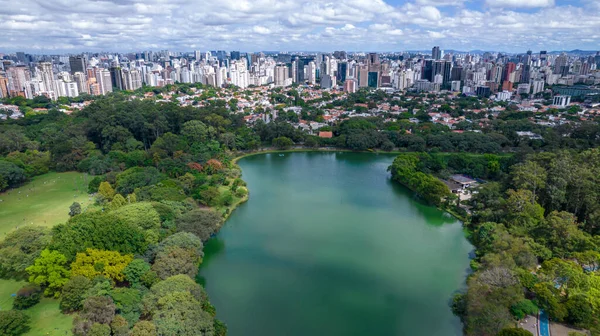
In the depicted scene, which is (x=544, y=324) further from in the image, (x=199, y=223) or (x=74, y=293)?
(x=74, y=293)

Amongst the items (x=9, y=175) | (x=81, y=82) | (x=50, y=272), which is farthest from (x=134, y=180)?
(x=81, y=82)

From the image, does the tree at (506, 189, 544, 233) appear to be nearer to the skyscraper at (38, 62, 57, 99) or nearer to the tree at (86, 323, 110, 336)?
the tree at (86, 323, 110, 336)

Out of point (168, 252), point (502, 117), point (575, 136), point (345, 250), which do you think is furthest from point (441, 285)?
point (502, 117)

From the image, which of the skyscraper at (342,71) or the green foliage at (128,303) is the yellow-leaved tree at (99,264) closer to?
the green foliage at (128,303)

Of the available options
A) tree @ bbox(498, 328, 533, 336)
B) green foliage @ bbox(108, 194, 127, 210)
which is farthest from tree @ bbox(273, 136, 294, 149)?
tree @ bbox(498, 328, 533, 336)

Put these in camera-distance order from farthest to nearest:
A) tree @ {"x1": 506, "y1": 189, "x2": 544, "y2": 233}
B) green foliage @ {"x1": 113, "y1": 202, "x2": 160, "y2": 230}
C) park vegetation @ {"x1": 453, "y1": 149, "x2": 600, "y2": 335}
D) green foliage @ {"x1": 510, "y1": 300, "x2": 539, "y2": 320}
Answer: tree @ {"x1": 506, "y1": 189, "x2": 544, "y2": 233}
green foliage @ {"x1": 113, "y1": 202, "x2": 160, "y2": 230}
green foliage @ {"x1": 510, "y1": 300, "x2": 539, "y2": 320}
park vegetation @ {"x1": 453, "y1": 149, "x2": 600, "y2": 335}
